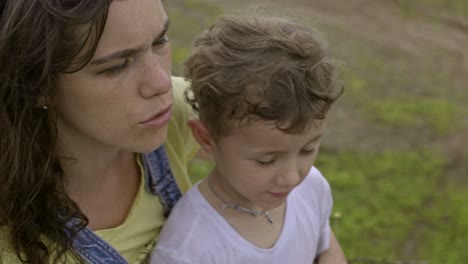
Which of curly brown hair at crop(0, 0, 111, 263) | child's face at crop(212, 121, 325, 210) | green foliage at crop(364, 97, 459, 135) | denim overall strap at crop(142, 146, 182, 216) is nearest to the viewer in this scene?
curly brown hair at crop(0, 0, 111, 263)

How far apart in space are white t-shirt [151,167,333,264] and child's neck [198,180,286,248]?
0.02m

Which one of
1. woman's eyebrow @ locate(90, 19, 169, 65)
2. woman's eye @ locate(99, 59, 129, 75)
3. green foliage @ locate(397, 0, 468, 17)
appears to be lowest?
green foliage @ locate(397, 0, 468, 17)

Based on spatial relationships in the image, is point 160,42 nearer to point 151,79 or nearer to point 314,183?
point 151,79

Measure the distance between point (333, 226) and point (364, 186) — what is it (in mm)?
627

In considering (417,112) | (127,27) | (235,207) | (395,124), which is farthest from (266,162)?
(417,112)

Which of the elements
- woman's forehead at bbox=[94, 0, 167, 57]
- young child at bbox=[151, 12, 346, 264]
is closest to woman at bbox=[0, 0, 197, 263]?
woman's forehead at bbox=[94, 0, 167, 57]

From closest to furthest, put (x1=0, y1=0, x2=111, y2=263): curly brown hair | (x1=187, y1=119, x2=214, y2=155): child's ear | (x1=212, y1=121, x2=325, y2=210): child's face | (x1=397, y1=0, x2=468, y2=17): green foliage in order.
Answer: (x1=0, y1=0, x2=111, y2=263): curly brown hair
(x1=212, y1=121, x2=325, y2=210): child's face
(x1=187, y1=119, x2=214, y2=155): child's ear
(x1=397, y1=0, x2=468, y2=17): green foliage

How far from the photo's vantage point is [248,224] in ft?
6.10

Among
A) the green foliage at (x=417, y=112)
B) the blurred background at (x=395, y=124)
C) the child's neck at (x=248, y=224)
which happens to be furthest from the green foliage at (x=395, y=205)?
the child's neck at (x=248, y=224)

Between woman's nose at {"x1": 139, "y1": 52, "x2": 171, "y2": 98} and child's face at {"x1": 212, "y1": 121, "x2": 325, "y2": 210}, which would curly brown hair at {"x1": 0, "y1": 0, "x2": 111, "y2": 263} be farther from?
child's face at {"x1": 212, "y1": 121, "x2": 325, "y2": 210}

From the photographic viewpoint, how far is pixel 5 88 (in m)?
1.66

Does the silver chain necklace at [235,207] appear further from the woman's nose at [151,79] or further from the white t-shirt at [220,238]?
the woman's nose at [151,79]

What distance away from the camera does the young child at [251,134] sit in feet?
5.52

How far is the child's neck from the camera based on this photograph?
72.6 inches
